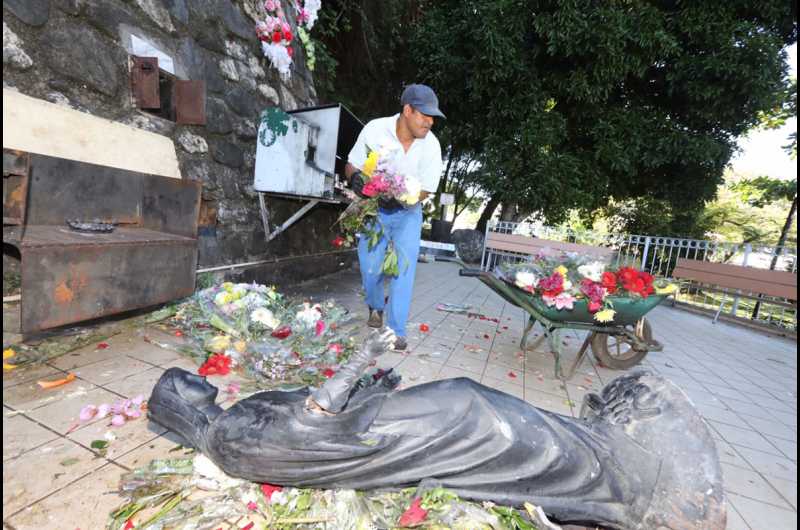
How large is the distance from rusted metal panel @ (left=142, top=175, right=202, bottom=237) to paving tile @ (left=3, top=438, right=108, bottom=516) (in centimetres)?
170

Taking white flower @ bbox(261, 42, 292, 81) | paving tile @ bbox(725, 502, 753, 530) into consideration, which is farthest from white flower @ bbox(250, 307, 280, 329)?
white flower @ bbox(261, 42, 292, 81)

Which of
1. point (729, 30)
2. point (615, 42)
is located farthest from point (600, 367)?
point (729, 30)

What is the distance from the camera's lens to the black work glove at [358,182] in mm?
3117

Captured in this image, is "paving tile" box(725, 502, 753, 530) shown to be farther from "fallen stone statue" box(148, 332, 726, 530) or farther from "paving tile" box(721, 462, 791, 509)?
"fallen stone statue" box(148, 332, 726, 530)

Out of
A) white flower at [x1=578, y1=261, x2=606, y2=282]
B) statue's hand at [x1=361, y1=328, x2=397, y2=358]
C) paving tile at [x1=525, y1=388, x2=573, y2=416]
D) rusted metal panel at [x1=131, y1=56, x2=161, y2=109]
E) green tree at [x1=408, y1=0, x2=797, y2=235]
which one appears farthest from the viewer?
green tree at [x1=408, y1=0, x2=797, y2=235]

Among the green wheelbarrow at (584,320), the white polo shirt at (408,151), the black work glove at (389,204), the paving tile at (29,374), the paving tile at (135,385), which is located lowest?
the paving tile at (135,385)

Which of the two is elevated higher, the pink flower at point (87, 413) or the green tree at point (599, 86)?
the green tree at point (599, 86)

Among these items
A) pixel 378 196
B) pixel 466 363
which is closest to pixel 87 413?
pixel 378 196

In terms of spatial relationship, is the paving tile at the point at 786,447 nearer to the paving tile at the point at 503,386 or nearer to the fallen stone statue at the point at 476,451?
the paving tile at the point at 503,386

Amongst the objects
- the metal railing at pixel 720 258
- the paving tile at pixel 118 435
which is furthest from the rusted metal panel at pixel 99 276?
the metal railing at pixel 720 258

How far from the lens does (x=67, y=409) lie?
6.03 ft

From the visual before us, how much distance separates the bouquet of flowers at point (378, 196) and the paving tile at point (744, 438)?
2.61 m

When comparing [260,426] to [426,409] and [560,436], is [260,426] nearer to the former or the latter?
[426,409]

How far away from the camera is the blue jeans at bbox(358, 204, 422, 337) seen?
130 inches
